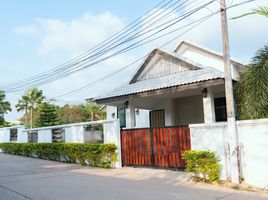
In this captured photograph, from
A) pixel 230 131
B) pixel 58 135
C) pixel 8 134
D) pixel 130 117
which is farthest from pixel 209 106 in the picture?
pixel 8 134

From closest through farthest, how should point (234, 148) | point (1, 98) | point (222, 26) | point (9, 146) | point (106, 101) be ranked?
point (234, 148) < point (222, 26) < point (106, 101) < point (9, 146) < point (1, 98)

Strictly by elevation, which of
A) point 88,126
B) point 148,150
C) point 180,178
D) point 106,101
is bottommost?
point 180,178

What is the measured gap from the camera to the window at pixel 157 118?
18.3 metres

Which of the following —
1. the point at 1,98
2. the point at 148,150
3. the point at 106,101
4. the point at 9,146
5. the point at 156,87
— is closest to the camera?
the point at 148,150

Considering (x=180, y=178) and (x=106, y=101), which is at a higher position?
(x=106, y=101)

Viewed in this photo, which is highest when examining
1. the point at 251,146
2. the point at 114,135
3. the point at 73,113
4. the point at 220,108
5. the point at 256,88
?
the point at 73,113

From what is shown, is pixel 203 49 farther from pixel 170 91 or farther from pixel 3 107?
pixel 3 107

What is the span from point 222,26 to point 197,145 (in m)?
3.75

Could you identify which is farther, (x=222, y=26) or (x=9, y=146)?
(x=9, y=146)

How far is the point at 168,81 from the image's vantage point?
14.1 meters

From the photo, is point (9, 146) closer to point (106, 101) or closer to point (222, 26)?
point (106, 101)

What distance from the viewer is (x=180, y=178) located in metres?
10.8

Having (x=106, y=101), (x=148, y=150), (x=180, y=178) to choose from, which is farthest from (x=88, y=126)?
(x=180, y=178)

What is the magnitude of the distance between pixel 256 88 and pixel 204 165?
279 cm
